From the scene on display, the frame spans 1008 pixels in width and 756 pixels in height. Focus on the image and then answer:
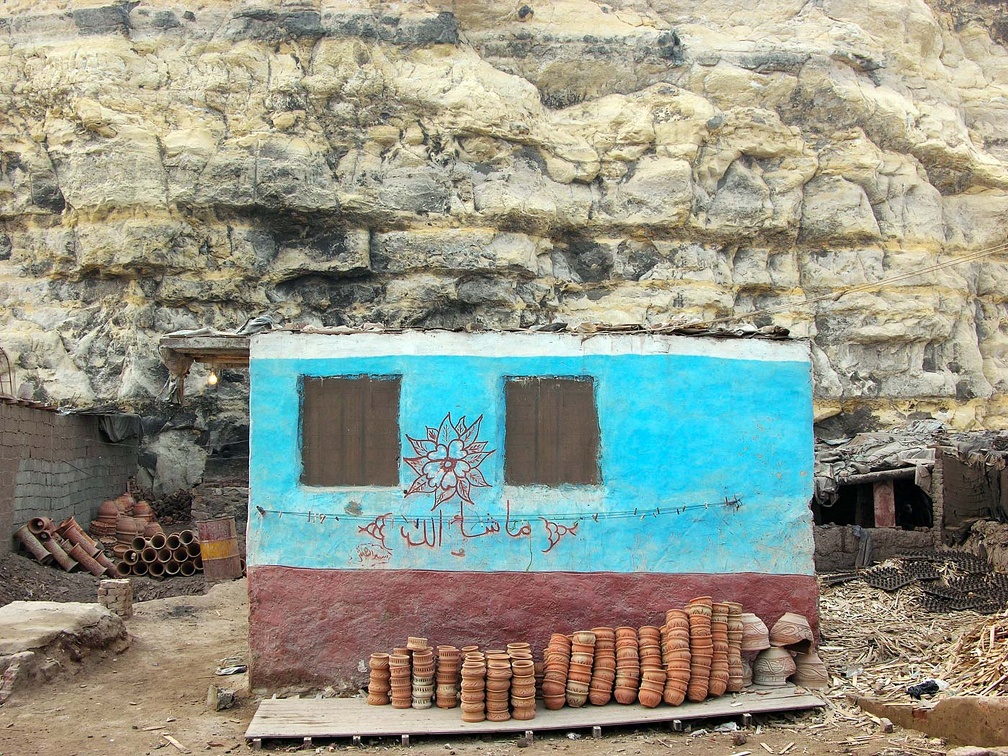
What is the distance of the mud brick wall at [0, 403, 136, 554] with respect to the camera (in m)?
12.1

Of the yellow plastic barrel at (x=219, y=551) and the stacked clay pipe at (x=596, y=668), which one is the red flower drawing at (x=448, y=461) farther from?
the yellow plastic barrel at (x=219, y=551)

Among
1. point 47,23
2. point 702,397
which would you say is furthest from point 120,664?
point 47,23

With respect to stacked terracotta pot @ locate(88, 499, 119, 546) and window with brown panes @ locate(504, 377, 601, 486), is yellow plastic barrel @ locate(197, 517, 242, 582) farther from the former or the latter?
window with brown panes @ locate(504, 377, 601, 486)

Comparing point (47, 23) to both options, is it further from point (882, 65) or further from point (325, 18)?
point (882, 65)

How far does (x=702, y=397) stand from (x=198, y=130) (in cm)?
1626

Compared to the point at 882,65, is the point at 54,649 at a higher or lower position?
lower

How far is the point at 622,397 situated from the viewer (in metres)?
7.43

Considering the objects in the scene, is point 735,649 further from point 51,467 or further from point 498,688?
point 51,467

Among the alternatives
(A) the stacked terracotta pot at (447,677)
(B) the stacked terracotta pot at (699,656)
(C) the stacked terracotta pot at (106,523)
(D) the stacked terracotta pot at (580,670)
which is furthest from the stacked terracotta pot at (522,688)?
(C) the stacked terracotta pot at (106,523)

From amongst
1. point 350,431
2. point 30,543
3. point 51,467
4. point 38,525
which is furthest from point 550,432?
point 51,467

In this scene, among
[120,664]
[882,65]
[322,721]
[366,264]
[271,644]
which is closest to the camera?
[322,721]

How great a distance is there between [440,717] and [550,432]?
93.6 inches

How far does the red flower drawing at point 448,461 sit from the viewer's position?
23.8ft

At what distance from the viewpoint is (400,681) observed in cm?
668
